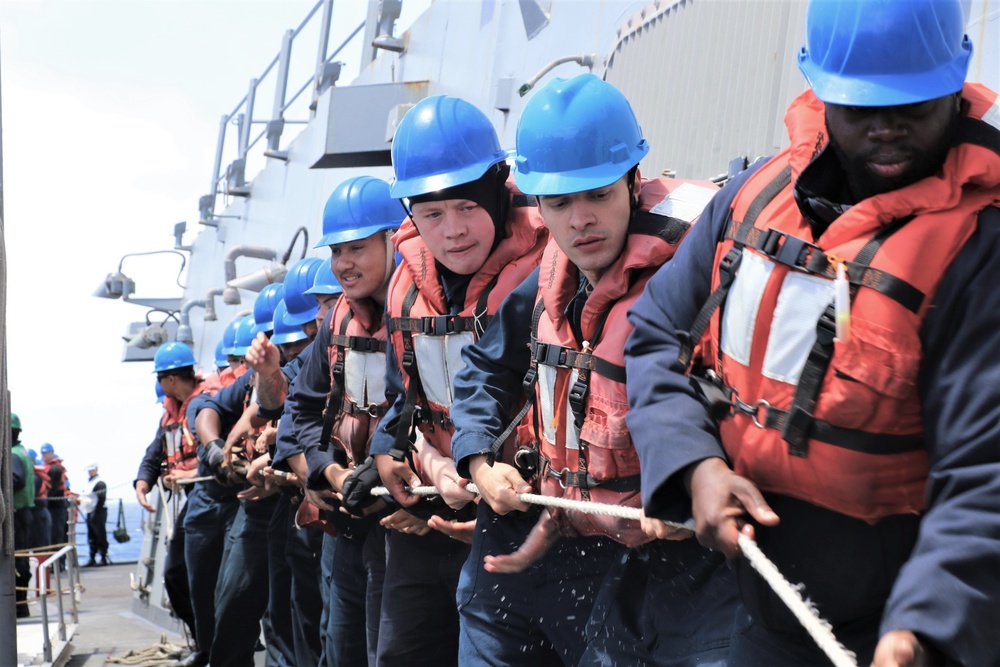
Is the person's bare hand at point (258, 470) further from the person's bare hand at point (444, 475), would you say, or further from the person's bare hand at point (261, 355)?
the person's bare hand at point (444, 475)

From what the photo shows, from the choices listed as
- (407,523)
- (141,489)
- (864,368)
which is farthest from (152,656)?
(864,368)

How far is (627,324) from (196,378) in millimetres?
9179

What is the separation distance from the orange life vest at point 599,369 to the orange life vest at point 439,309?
0.63 meters

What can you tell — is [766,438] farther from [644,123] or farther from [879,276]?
[644,123]

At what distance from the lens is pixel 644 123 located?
4770mm

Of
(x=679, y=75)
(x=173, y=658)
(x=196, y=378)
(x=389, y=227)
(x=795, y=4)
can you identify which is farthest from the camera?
(x=196, y=378)

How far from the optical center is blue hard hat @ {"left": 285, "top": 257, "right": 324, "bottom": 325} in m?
7.21

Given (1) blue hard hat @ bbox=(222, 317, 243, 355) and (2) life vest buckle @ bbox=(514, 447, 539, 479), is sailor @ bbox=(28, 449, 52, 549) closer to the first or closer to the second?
(1) blue hard hat @ bbox=(222, 317, 243, 355)

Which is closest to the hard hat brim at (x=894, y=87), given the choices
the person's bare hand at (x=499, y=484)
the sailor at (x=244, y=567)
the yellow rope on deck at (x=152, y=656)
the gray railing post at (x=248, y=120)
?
the person's bare hand at (x=499, y=484)

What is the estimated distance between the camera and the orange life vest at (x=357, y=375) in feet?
15.9

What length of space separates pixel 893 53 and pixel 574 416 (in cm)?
128

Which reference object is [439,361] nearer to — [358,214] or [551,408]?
[551,408]

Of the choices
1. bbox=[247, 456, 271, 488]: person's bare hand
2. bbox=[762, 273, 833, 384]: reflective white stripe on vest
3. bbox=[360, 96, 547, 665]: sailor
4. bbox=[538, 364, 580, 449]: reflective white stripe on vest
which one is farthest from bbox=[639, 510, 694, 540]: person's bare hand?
bbox=[247, 456, 271, 488]: person's bare hand

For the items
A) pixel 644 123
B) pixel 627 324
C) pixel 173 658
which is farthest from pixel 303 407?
pixel 173 658
